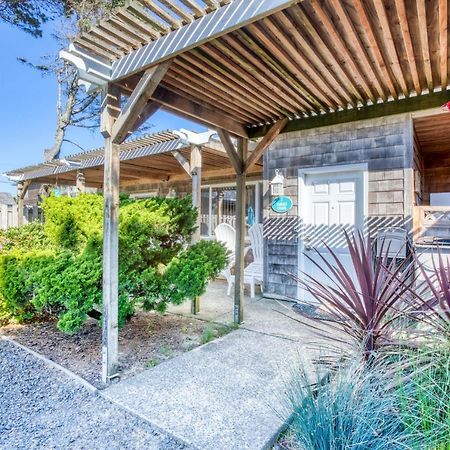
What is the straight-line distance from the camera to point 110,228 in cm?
257

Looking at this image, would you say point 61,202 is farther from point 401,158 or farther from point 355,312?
point 401,158

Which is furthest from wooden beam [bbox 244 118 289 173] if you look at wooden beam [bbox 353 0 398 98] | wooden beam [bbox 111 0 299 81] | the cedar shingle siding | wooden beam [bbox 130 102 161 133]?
wooden beam [bbox 111 0 299 81]

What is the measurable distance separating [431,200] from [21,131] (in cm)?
2279

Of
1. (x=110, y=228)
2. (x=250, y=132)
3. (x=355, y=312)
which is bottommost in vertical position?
(x=355, y=312)

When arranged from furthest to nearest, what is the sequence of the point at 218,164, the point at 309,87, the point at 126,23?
the point at 218,164
the point at 309,87
the point at 126,23

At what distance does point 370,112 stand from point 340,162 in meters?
0.92

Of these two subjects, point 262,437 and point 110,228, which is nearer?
point 262,437

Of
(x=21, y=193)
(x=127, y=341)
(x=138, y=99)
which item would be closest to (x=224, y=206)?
(x=127, y=341)

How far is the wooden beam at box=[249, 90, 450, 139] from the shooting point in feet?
10.9

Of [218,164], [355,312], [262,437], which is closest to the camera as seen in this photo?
[262,437]

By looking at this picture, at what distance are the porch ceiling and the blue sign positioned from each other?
5.37ft

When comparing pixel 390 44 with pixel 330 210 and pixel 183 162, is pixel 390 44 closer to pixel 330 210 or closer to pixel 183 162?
pixel 330 210

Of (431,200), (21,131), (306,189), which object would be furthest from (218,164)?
(21,131)

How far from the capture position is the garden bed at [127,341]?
289cm
